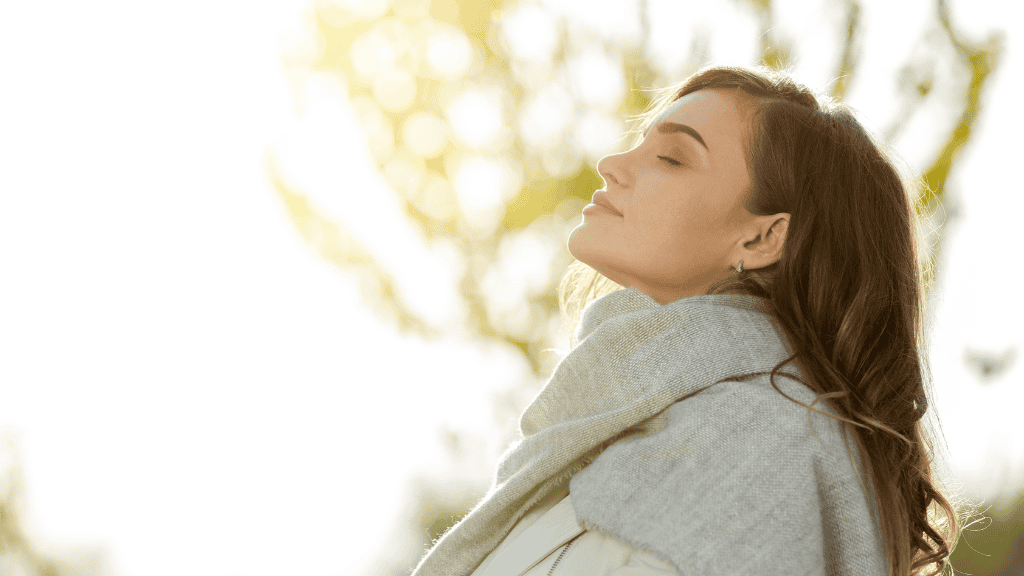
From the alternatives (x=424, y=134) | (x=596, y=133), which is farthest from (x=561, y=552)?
(x=424, y=134)

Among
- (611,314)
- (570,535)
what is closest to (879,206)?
(611,314)

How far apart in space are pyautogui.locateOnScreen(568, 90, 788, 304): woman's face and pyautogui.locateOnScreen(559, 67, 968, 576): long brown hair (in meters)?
0.05

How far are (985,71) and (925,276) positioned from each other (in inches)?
112

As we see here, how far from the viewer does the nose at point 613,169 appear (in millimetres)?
1773

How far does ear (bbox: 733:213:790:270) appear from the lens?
5.54 ft

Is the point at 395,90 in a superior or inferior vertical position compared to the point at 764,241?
superior

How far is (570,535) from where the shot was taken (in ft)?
4.32

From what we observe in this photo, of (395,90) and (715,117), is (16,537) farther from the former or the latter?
(715,117)

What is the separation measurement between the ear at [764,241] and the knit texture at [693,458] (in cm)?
18

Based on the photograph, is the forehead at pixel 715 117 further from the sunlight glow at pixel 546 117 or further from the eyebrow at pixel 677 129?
the sunlight glow at pixel 546 117

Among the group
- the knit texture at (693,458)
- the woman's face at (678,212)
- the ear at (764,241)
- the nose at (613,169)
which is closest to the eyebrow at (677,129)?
the woman's face at (678,212)

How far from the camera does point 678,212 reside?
1673 mm

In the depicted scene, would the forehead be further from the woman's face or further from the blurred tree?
the blurred tree

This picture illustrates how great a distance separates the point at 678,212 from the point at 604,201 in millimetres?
196
